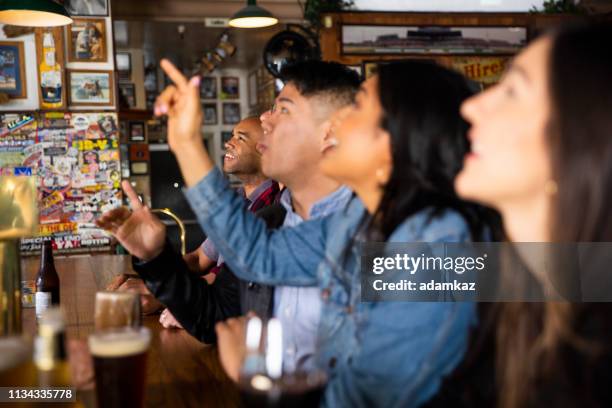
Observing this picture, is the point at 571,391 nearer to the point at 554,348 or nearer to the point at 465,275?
the point at 554,348

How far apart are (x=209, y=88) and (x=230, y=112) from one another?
629 millimetres

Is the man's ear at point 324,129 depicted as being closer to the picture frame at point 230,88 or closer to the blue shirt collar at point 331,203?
the blue shirt collar at point 331,203

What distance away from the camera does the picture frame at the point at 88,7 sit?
5160 millimetres

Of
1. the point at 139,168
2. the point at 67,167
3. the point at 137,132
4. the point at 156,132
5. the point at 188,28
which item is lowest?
the point at 139,168

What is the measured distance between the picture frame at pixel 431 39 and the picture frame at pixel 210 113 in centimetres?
690

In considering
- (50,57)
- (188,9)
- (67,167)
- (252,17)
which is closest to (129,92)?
(188,9)

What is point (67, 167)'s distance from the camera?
→ 5.12m

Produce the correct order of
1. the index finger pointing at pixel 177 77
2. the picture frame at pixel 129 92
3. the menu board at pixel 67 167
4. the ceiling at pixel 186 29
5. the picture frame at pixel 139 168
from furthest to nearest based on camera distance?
the picture frame at pixel 129 92 < the picture frame at pixel 139 168 < the ceiling at pixel 186 29 < the menu board at pixel 67 167 < the index finger pointing at pixel 177 77

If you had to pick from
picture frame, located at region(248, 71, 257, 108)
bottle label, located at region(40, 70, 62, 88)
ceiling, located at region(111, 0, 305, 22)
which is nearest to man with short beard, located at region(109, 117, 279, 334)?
bottle label, located at region(40, 70, 62, 88)

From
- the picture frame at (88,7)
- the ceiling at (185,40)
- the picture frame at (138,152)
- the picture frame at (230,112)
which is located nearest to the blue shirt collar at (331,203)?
the picture frame at (88,7)

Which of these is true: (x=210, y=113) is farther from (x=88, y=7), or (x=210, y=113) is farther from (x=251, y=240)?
(x=251, y=240)

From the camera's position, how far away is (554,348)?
89cm

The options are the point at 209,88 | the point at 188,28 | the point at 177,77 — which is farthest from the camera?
the point at 209,88

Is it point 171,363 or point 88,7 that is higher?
point 88,7
